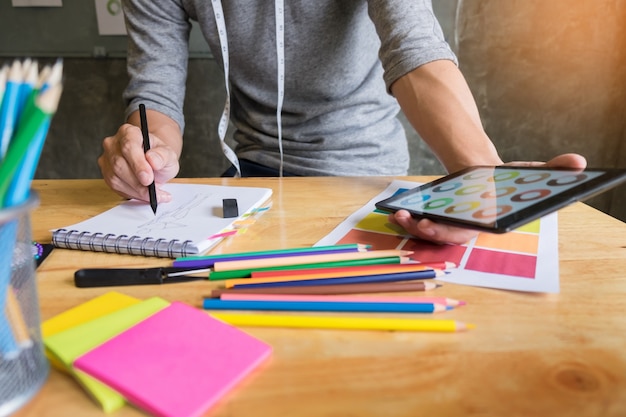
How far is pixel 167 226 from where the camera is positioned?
569mm

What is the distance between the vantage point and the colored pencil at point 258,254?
47 cm

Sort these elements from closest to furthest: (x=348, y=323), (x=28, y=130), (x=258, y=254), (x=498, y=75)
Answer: (x=28, y=130), (x=348, y=323), (x=258, y=254), (x=498, y=75)

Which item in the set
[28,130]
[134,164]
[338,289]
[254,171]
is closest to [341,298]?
[338,289]

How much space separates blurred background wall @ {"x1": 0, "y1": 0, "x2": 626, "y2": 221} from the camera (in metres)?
1.39

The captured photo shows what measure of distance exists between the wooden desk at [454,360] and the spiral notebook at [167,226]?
0.02 metres

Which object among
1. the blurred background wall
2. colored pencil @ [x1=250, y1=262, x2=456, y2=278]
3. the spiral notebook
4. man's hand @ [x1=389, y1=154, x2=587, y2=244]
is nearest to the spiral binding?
the spiral notebook

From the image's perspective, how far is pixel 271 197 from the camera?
71 cm

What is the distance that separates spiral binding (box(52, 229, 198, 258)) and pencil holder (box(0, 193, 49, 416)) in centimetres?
20

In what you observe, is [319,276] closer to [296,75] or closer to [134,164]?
[134,164]

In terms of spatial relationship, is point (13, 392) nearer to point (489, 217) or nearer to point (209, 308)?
point (209, 308)

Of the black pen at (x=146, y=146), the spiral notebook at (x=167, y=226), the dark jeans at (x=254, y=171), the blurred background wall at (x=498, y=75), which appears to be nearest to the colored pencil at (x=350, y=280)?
the spiral notebook at (x=167, y=226)

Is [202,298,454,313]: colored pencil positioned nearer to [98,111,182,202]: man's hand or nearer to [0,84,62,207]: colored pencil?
[0,84,62,207]: colored pencil

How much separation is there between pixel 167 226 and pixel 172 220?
23 millimetres

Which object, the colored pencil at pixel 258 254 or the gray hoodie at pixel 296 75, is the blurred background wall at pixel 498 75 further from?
the colored pencil at pixel 258 254
